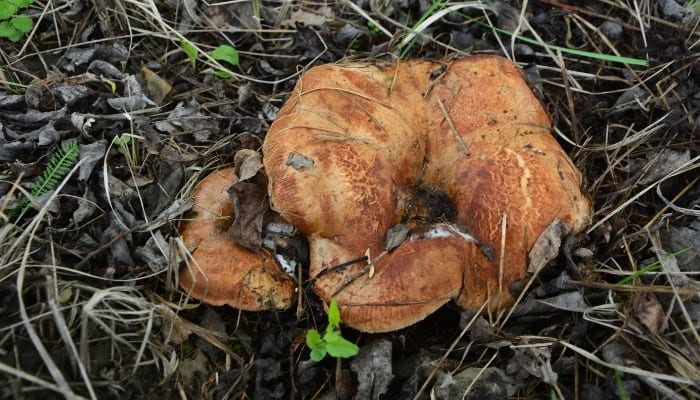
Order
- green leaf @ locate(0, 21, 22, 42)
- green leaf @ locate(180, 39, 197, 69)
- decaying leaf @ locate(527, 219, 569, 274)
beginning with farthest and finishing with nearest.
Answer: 1. green leaf @ locate(180, 39, 197, 69)
2. green leaf @ locate(0, 21, 22, 42)
3. decaying leaf @ locate(527, 219, 569, 274)

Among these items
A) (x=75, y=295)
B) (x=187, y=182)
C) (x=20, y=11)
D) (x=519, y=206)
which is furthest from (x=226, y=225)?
(x=20, y=11)

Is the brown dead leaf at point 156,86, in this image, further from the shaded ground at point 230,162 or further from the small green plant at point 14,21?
the small green plant at point 14,21

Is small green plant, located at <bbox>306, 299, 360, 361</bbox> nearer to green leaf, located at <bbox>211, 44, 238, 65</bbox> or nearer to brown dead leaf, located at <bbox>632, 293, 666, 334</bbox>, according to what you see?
brown dead leaf, located at <bbox>632, 293, 666, 334</bbox>

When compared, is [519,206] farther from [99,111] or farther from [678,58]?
[99,111]

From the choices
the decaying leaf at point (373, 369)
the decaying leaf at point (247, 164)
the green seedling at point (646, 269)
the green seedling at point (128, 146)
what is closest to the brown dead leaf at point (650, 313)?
the green seedling at point (646, 269)

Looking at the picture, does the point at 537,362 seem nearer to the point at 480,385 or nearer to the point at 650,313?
the point at 480,385

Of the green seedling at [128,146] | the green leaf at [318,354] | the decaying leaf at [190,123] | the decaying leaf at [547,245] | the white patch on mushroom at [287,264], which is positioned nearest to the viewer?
the green leaf at [318,354]

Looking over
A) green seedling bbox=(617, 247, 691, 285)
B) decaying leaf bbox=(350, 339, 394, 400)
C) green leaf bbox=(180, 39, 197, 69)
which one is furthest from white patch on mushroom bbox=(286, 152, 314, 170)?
green seedling bbox=(617, 247, 691, 285)
